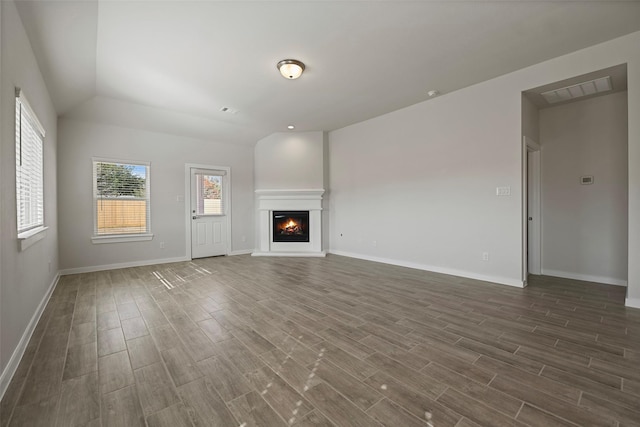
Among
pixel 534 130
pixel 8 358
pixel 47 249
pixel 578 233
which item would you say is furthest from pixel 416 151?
pixel 47 249

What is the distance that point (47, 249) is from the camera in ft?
11.6

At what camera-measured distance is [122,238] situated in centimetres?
512

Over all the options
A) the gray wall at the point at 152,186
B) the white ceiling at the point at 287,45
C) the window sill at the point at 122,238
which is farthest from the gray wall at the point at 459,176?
the window sill at the point at 122,238

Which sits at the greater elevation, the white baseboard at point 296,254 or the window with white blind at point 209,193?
the window with white blind at point 209,193

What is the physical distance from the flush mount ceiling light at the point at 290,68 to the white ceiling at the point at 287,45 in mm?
83

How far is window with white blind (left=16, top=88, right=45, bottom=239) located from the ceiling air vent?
587cm

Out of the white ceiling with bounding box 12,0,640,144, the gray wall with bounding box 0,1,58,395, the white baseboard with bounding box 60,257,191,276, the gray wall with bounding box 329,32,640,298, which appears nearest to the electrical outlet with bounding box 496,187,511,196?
the gray wall with bounding box 329,32,640,298

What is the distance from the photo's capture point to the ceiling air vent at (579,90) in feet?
11.2

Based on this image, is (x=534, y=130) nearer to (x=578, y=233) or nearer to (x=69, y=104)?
(x=578, y=233)

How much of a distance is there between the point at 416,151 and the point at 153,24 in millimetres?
4037

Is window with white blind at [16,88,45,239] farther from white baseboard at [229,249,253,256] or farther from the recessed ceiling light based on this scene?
white baseboard at [229,249,253,256]

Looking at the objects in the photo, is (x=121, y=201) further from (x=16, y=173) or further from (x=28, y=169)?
(x=16, y=173)

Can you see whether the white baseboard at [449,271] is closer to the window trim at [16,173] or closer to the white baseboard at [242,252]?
the white baseboard at [242,252]

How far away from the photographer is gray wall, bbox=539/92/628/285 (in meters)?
3.78
